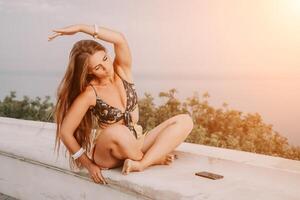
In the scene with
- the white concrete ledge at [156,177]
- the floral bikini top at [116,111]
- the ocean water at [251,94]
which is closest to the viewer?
the white concrete ledge at [156,177]

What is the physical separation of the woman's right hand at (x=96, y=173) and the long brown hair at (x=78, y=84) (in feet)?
0.27

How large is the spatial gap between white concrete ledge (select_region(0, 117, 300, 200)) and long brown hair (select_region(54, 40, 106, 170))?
21 centimetres

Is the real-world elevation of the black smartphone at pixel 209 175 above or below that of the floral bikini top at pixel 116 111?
below

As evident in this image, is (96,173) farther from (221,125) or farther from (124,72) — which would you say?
(221,125)

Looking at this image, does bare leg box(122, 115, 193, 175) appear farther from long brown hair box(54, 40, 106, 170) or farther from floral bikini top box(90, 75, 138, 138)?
long brown hair box(54, 40, 106, 170)

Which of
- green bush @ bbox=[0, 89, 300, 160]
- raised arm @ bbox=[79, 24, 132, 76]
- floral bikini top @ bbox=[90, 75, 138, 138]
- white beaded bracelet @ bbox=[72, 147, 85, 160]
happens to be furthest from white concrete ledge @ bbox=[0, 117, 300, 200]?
Answer: raised arm @ bbox=[79, 24, 132, 76]

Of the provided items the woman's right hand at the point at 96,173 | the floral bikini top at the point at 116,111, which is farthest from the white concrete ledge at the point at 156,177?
the floral bikini top at the point at 116,111

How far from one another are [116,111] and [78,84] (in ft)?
0.71

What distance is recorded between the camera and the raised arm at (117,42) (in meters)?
2.41

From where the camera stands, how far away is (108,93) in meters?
2.45

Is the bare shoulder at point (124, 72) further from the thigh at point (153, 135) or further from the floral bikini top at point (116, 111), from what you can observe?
the thigh at point (153, 135)

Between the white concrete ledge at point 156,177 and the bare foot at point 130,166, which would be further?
the bare foot at point 130,166

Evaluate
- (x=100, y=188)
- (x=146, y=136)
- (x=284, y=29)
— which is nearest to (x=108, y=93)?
(x=146, y=136)

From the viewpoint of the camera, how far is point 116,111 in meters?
2.45
